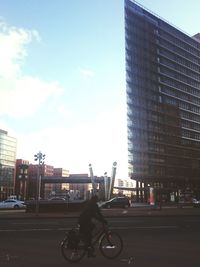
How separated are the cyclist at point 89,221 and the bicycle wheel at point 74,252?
7.5 inches

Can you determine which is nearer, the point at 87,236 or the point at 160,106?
the point at 87,236

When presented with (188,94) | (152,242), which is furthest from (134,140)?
(152,242)

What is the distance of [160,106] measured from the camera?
140 m

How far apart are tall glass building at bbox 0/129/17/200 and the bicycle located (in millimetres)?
149086

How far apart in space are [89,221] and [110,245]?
1.01 meters

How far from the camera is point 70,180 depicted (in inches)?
5581

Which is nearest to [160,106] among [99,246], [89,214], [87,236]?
[99,246]

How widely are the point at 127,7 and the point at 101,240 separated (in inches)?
5341

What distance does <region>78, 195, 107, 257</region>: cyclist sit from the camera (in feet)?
36.3

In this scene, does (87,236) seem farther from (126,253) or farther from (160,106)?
(160,106)

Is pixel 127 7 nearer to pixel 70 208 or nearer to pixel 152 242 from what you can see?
pixel 70 208

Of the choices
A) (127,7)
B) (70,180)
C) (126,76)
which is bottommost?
(70,180)

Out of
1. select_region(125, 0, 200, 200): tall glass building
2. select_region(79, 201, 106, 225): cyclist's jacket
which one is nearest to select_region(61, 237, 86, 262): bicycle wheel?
select_region(79, 201, 106, 225): cyclist's jacket

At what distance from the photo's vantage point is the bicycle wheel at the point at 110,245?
37.7 ft
